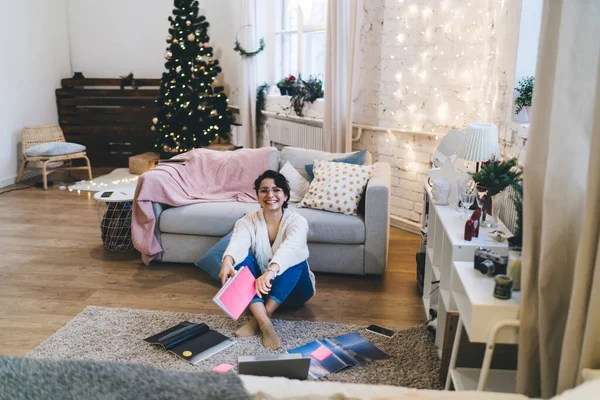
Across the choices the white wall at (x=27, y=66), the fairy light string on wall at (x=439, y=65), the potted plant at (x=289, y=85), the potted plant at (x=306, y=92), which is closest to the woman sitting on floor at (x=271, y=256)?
the fairy light string on wall at (x=439, y=65)

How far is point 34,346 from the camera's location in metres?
2.63

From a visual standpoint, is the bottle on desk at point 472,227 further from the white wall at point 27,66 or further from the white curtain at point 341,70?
the white wall at point 27,66

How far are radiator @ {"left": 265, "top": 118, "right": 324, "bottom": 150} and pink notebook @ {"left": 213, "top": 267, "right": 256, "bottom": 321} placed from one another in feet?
9.54

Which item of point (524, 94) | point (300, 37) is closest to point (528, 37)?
point (524, 94)

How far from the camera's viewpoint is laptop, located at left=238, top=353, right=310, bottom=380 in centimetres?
192

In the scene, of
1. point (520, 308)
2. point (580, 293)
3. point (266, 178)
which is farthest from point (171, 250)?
point (580, 293)

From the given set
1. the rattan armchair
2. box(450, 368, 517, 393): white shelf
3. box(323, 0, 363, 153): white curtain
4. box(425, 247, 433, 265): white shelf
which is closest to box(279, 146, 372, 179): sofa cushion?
box(323, 0, 363, 153): white curtain

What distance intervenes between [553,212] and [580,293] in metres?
0.26

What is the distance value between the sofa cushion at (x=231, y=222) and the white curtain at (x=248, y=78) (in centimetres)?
281

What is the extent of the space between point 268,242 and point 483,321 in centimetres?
146

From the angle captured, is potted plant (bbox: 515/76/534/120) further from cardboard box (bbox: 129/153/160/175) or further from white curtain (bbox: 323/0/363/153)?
cardboard box (bbox: 129/153/160/175)

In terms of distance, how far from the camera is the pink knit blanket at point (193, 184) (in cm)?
362

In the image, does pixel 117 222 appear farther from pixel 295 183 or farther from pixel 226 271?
pixel 226 271

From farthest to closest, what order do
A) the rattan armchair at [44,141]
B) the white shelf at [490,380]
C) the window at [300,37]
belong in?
the rattan armchair at [44,141]
the window at [300,37]
the white shelf at [490,380]
